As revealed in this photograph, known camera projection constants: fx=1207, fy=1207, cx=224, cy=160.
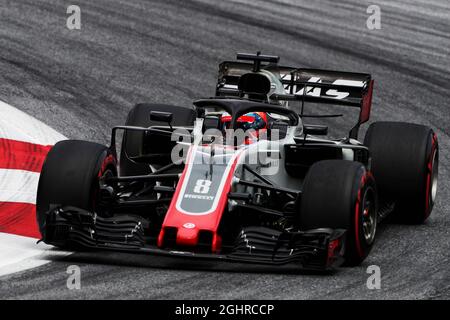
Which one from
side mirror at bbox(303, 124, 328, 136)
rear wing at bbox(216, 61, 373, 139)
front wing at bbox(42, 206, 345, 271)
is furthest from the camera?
rear wing at bbox(216, 61, 373, 139)

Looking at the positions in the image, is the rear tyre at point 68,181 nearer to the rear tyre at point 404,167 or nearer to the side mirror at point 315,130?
the side mirror at point 315,130

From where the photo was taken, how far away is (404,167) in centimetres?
1187

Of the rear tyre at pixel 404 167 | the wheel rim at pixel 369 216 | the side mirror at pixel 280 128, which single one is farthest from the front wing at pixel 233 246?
the rear tyre at pixel 404 167

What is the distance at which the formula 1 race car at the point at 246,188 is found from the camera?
9.75 meters

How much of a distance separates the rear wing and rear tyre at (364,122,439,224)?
0.64m

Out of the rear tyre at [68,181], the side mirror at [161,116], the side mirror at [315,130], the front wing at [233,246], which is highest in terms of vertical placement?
the side mirror at [315,130]

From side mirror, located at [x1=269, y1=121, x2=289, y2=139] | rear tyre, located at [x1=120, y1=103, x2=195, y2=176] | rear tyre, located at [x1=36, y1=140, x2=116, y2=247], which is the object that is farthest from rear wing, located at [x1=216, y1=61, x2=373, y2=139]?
rear tyre, located at [x1=36, y1=140, x2=116, y2=247]

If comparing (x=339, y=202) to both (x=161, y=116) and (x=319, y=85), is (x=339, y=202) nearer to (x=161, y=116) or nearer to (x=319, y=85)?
(x=161, y=116)

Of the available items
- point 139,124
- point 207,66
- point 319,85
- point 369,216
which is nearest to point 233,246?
point 369,216

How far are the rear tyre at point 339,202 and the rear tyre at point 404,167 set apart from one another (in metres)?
1.76

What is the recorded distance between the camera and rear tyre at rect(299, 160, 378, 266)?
32.3 feet

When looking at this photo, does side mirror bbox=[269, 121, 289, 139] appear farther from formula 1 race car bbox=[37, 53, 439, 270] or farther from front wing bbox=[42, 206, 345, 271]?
front wing bbox=[42, 206, 345, 271]

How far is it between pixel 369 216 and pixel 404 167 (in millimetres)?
1532

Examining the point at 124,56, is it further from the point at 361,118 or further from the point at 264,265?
the point at 264,265
